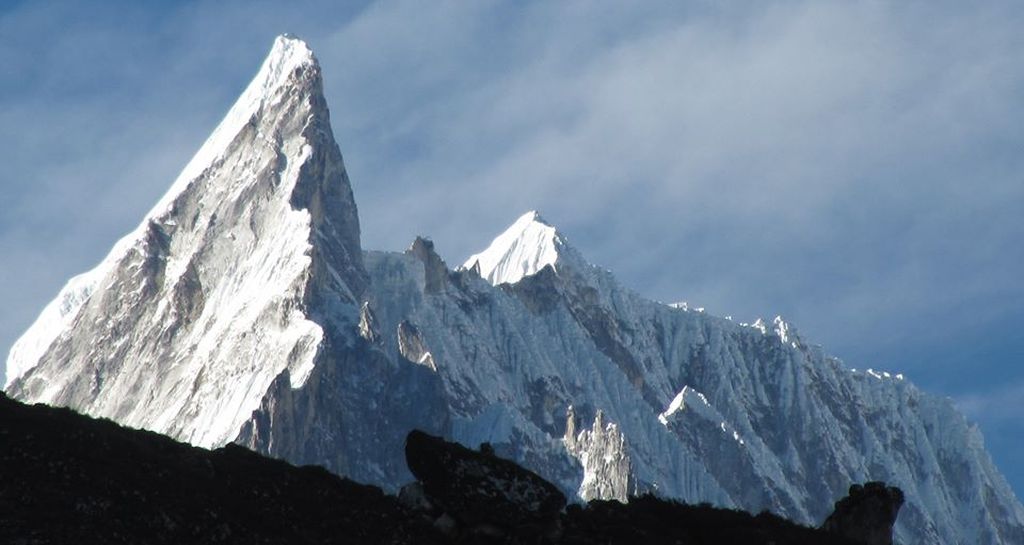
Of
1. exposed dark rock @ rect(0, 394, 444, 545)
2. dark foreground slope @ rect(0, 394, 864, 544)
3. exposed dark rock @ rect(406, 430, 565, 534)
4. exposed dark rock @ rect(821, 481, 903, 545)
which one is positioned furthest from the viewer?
exposed dark rock @ rect(821, 481, 903, 545)

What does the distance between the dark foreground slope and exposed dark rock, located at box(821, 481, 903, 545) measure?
4.75m

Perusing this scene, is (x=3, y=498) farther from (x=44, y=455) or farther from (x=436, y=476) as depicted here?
(x=436, y=476)

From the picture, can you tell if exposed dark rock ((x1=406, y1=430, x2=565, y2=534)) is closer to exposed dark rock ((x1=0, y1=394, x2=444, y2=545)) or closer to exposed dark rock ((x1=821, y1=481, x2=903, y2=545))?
exposed dark rock ((x1=0, y1=394, x2=444, y2=545))

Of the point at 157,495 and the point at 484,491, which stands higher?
the point at 484,491

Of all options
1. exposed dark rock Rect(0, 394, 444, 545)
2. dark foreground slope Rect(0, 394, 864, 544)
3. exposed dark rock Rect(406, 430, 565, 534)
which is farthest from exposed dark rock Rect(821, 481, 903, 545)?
exposed dark rock Rect(0, 394, 444, 545)

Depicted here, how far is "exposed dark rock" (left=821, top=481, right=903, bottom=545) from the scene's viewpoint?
7750 centimetres

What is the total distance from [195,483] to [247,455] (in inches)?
205

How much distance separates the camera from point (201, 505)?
208 ft

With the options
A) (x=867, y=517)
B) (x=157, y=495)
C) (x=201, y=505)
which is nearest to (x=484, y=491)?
(x=201, y=505)

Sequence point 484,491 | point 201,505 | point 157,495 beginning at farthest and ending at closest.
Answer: point 484,491
point 201,505
point 157,495

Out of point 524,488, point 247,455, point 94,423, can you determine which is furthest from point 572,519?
point 94,423

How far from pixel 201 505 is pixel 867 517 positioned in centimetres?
2493

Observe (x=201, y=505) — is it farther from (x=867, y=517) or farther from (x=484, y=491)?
(x=867, y=517)

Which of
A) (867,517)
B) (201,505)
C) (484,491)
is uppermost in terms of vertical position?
Answer: (867,517)
